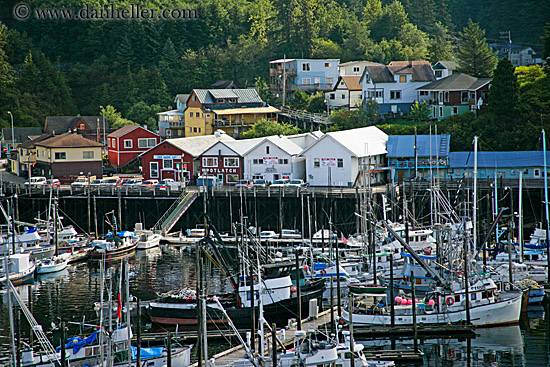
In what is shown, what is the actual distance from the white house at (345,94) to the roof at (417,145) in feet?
69.0

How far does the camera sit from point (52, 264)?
5678cm

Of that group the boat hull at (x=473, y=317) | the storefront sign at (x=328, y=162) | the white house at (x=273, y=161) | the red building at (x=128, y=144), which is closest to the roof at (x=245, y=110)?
the red building at (x=128, y=144)

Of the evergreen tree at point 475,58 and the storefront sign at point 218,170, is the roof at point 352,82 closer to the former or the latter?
the evergreen tree at point 475,58

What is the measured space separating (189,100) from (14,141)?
2133cm

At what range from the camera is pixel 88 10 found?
132 m

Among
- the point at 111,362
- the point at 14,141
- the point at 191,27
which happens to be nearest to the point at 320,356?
the point at 111,362

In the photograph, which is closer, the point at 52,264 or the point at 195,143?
the point at 52,264

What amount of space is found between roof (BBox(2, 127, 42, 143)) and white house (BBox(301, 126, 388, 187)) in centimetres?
4304

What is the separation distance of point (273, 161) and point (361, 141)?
26.5 ft

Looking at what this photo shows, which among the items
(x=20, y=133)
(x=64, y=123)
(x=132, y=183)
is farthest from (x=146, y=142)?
(x=20, y=133)

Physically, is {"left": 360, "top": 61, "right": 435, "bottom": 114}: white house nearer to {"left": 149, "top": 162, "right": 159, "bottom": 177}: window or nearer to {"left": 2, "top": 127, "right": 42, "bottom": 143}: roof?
{"left": 149, "top": 162, "right": 159, "bottom": 177}: window

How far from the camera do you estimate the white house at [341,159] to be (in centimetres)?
6981

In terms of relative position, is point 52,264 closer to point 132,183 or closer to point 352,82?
point 132,183

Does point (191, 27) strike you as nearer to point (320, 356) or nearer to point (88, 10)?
point (88, 10)
